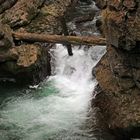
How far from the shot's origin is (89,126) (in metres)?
11.8

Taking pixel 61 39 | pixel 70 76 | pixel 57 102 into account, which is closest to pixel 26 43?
pixel 61 39

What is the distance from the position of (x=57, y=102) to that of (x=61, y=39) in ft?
7.89

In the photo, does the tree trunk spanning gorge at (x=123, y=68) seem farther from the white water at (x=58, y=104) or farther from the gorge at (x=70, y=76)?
the white water at (x=58, y=104)

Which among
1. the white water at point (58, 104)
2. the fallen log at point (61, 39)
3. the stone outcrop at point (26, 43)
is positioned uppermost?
the fallen log at point (61, 39)

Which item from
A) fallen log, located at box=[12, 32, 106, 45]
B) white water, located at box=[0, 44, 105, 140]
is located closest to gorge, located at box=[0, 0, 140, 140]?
white water, located at box=[0, 44, 105, 140]

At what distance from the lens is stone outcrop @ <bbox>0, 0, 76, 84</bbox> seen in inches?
577

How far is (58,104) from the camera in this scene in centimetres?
1348

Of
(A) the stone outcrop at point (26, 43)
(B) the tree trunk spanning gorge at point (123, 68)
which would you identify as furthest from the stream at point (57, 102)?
(B) the tree trunk spanning gorge at point (123, 68)

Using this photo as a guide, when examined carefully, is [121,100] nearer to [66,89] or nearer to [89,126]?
[89,126]

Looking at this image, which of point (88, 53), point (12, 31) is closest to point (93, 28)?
point (88, 53)

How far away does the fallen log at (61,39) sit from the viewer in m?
13.7

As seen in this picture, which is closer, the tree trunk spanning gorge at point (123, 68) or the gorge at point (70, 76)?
the tree trunk spanning gorge at point (123, 68)

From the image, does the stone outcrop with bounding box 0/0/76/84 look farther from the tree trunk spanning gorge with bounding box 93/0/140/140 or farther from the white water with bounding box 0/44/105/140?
the tree trunk spanning gorge with bounding box 93/0/140/140

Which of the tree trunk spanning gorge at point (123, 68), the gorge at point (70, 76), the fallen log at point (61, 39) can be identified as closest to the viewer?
the tree trunk spanning gorge at point (123, 68)
